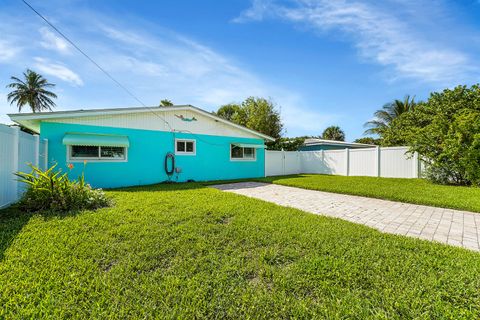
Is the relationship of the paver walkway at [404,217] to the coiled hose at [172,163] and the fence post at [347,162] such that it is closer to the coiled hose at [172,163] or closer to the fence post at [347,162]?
the coiled hose at [172,163]

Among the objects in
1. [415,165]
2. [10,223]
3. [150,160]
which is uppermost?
[150,160]

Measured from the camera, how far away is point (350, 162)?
17.4 meters

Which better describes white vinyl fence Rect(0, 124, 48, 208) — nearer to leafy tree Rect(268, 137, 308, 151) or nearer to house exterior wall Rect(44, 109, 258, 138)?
house exterior wall Rect(44, 109, 258, 138)

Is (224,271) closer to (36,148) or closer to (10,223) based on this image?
(10,223)

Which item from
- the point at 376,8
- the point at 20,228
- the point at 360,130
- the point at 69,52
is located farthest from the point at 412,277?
Result: the point at 360,130

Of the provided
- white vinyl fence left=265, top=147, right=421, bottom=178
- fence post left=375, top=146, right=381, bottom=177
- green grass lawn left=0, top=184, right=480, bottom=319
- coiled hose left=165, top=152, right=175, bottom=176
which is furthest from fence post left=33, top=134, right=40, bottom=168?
fence post left=375, top=146, right=381, bottom=177

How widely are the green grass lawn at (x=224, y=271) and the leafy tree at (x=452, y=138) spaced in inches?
386

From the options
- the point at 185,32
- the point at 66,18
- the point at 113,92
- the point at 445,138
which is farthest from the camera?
the point at 445,138

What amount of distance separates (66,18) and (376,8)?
34.2ft

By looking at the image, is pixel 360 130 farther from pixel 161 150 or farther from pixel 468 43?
pixel 161 150

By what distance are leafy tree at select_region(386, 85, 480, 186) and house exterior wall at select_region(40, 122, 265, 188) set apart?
10.6 meters

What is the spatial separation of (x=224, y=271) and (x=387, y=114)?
1194 inches

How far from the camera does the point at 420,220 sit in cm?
580

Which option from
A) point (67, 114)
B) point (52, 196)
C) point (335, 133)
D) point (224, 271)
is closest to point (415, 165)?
point (224, 271)
